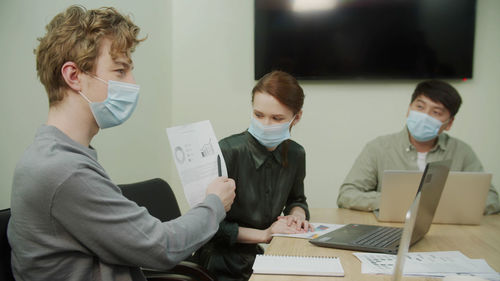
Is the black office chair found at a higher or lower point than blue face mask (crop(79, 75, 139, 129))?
lower

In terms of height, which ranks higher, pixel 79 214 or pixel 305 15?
pixel 305 15

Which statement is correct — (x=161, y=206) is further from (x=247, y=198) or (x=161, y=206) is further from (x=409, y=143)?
(x=409, y=143)

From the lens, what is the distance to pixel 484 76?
2.80 metres

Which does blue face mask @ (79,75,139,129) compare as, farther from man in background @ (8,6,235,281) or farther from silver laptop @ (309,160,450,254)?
silver laptop @ (309,160,450,254)

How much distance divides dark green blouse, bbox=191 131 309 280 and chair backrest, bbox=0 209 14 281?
77 cm

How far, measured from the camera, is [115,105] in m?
1.08

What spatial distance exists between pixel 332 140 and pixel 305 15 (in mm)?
959

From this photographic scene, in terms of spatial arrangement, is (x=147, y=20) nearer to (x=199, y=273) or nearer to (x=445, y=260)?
(x=199, y=273)

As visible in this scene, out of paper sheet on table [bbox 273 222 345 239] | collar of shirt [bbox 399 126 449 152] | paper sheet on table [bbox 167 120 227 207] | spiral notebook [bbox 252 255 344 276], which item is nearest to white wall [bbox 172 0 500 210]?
collar of shirt [bbox 399 126 449 152]

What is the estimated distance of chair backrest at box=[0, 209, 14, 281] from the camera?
2.97ft

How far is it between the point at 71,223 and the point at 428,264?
0.93 meters

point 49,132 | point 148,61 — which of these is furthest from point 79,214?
point 148,61

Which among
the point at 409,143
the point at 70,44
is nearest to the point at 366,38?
the point at 409,143

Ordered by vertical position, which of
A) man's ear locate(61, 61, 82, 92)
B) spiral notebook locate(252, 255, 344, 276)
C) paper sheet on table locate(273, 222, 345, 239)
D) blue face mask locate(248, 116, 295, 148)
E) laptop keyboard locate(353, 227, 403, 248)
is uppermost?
man's ear locate(61, 61, 82, 92)
